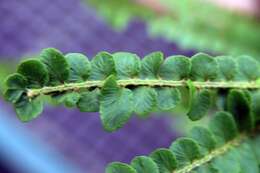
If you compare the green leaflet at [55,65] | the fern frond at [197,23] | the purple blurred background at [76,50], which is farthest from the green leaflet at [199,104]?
the purple blurred background at [76,50]

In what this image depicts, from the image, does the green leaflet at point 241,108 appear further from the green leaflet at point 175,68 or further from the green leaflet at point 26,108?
the green leaflet at point 26,108

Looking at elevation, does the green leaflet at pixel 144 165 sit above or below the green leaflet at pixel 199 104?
below

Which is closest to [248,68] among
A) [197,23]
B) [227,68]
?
[227,68]

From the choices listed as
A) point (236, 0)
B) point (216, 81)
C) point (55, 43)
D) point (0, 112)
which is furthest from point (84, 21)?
point (216, 81)

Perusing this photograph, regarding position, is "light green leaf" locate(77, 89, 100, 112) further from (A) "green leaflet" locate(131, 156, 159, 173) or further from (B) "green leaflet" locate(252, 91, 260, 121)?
(B) "green leaflet" locate(252, 91, 260, 121)

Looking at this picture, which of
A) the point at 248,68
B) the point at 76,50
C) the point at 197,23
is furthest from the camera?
the point at 76,50

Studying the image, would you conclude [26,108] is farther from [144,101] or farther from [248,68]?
[248,68]

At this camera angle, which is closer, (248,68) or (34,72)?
(34,72)

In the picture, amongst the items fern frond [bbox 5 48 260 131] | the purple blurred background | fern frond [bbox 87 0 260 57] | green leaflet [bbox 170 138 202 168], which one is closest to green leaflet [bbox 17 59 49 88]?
fern frond [bbox 5 48 260 131]
